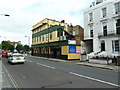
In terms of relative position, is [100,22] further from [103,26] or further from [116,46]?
[116,46]

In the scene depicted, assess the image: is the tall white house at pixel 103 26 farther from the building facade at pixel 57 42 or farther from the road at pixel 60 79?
the road at pixel 60 79

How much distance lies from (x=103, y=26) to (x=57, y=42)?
11.7 m

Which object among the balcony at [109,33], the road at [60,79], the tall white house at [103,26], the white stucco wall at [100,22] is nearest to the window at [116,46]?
the tall white house at [103,26]

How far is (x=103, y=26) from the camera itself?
22.9 metres

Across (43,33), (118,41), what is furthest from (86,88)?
(43,33)

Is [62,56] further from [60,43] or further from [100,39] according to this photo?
[100,39]

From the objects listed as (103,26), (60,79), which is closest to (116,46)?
(103,26)

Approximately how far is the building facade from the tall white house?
125 inches

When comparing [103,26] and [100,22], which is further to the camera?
[100,22]

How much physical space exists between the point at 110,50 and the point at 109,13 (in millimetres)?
6902

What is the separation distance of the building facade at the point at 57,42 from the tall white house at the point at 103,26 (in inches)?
125

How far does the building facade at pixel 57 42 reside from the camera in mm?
25906

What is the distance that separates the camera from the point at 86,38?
2628 cm

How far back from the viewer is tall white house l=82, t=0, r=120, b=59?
804 inches
